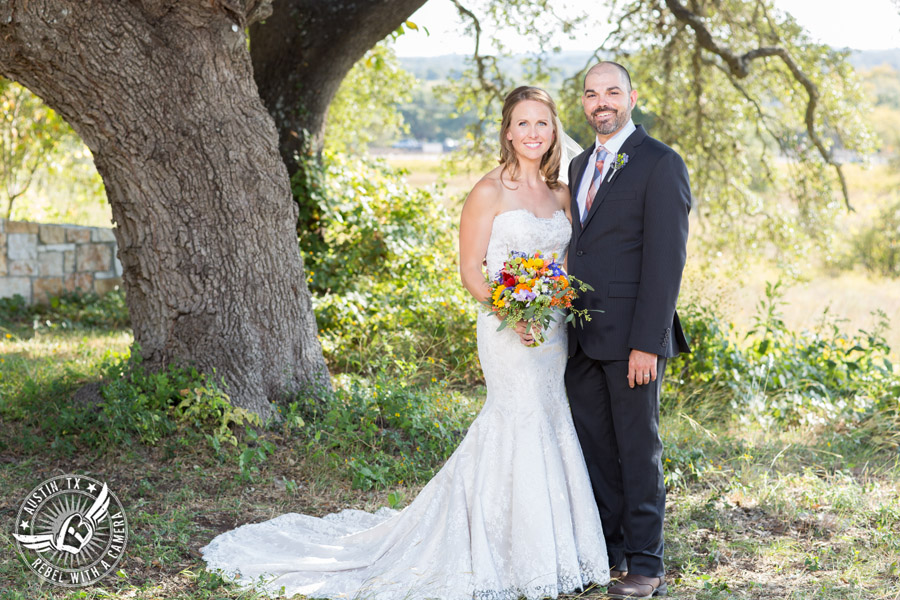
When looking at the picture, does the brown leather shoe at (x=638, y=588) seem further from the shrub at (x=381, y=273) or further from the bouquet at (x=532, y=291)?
the shrub at (x=381, y=273)

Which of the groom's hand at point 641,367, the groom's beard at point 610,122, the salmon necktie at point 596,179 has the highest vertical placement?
the groom's beard at point 610,122

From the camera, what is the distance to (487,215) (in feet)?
12.1

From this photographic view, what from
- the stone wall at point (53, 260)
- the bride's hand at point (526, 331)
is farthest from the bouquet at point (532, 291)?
the stone wall at point (53, 260)

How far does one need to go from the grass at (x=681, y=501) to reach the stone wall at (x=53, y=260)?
12.8ft

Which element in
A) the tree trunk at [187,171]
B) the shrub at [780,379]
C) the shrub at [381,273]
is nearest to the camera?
the tree trunk at [187,171]

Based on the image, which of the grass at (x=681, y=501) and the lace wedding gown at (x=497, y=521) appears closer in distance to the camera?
the lace wedding gown at (x=497, y=521)

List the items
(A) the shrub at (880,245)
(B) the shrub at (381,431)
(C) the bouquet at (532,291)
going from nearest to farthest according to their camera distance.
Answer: (C) the bouquet at (532,291) → (B) the shrub at (381,431) → (A) the shrub at (880,245)

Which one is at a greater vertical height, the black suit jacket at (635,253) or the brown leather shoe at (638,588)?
the black suit jacket at (635,253)

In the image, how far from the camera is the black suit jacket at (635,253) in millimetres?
3355

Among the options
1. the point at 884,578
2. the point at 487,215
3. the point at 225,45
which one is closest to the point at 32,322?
the point at 225,45

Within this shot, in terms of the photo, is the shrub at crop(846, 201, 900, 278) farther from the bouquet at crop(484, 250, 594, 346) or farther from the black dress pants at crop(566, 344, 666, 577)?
the bouquet at crop(484, 250, 594, 346)

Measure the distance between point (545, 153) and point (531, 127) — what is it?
18 cm

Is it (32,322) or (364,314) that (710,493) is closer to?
(364,314)

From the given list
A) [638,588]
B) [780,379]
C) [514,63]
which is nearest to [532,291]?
[638,588]
